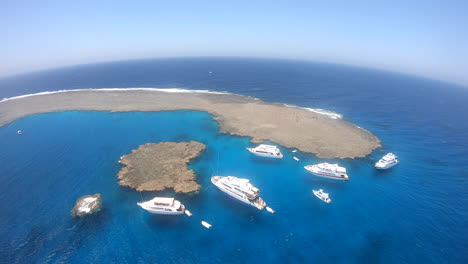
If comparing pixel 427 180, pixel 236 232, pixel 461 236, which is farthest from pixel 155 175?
pixel 427 180

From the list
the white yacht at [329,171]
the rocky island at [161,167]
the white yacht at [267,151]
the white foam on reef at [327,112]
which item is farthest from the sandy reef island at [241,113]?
the rocky island at [161,167]

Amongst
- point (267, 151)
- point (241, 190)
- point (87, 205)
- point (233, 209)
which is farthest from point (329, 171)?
point (87, 205)

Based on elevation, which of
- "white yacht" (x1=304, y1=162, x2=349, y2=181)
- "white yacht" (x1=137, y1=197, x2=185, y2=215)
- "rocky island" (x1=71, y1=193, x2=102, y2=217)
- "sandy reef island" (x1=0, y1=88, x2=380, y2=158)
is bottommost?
"rocky island" (x1=71, y1=193, x2=102, y2=217)

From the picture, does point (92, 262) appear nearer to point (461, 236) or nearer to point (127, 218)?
point (127, 218)

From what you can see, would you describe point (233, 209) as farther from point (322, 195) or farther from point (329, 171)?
point (329, 171)

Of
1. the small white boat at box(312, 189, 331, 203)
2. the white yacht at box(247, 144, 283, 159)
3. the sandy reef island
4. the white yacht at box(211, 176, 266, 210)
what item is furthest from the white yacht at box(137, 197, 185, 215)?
the sandy reef island

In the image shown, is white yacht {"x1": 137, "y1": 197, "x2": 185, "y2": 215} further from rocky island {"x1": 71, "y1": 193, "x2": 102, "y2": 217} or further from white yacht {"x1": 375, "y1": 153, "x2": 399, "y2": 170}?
white yacht {"x1": 375, "y1": 153, "x2": 399, "y2": 170}
